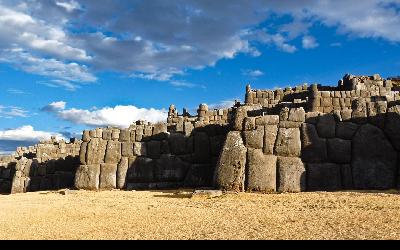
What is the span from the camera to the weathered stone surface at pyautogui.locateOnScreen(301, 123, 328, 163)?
480 inches

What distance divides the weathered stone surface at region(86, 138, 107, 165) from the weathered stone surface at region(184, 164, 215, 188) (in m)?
3.28

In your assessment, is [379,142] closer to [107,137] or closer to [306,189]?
[306,189]

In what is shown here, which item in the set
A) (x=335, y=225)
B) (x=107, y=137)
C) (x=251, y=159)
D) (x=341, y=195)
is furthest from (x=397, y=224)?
(x=107, y=137)

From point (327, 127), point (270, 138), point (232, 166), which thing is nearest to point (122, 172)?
point (232, 166)

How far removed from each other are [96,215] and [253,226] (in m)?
3.75

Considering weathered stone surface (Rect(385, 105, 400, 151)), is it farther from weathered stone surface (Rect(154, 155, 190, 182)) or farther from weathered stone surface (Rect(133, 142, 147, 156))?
weathered stone surface (Rect(133, 142, 147, 156))

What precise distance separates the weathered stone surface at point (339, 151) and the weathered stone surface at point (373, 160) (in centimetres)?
17

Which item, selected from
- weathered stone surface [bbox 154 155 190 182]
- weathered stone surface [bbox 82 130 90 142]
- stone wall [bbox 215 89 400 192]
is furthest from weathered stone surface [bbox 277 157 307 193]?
weathered stone surface [bbox 82 130 90 142]

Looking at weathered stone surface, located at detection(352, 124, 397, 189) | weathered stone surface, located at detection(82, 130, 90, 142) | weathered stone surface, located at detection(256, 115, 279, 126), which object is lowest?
weathered stone surface, located at detection(352, 124, 397, 189)

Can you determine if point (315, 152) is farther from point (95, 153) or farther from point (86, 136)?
point (86, 136)

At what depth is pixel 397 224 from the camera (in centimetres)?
686

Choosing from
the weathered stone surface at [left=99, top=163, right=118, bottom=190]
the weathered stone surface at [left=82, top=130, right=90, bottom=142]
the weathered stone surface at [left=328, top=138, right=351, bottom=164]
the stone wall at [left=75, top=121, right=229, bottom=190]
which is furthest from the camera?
the weathered stone surface at [left=82, top=130, right=90, bottom=142]

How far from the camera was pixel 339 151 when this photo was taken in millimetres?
12102

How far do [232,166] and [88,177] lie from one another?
5.74 m
